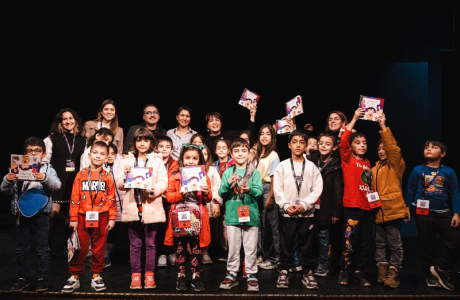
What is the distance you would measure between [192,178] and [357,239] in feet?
5.70

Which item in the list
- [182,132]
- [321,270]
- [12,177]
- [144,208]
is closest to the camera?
[12,177]

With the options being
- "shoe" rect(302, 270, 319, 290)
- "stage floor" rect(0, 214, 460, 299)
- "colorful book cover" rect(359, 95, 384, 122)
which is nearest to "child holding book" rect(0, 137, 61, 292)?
"stage floor" rect(0, 214, 460, 299)

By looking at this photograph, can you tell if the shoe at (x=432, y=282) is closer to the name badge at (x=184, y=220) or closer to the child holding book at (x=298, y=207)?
the child holding book at (x=298, y=207)

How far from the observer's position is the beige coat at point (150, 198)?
11.1 ft

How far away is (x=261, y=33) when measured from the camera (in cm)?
618

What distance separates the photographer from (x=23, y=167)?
3215 millimetres

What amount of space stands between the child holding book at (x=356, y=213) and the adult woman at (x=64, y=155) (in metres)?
3.02

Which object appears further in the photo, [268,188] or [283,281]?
[268,188]

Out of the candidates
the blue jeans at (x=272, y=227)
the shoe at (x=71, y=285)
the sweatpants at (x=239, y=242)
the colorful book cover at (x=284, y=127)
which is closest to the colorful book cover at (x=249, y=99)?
the colorful book cover at (x=284, y=127)

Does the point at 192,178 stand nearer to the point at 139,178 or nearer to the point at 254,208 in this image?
the point at 139,178

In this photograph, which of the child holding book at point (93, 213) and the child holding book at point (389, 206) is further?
the child holding book at point (389, 206)

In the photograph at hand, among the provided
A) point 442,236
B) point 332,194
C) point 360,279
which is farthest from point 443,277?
point 332,194

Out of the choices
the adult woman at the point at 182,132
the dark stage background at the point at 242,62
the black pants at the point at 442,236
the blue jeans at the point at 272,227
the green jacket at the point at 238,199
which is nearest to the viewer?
the green jacket at the point at 238,199

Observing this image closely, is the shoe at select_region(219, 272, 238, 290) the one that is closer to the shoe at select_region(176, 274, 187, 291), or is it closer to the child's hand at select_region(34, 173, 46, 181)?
the shoe at select_region(176, 274, 187, 291)
